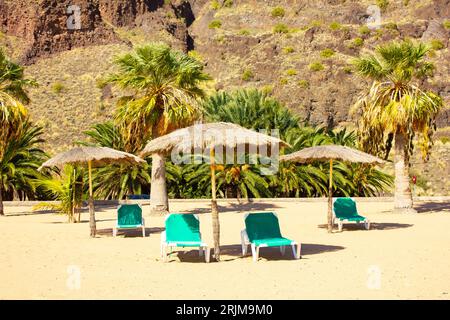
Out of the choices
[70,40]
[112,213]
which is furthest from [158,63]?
[70,40]

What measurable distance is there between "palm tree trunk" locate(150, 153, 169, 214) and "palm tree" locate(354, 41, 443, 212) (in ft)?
22.3

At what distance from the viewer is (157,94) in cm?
2028

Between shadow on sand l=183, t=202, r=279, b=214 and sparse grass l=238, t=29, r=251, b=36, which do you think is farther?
sparse grass l=238, t=29, r=251, b=36

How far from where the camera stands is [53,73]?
2643 inches

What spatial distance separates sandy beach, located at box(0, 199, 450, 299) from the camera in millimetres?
8172

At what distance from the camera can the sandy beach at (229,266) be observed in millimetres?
8172

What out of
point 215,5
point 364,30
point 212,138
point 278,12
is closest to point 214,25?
point 215,5

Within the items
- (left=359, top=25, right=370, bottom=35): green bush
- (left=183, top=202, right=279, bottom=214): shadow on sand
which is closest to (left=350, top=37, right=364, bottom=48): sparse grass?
(left=359, top=25, right=370, bottom=35): green bush

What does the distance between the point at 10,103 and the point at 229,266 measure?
42.5 ft

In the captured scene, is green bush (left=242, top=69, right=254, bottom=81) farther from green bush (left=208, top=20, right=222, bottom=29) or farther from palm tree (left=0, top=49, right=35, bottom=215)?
palm tree (left=0, top=49, right=35, bottom=215)

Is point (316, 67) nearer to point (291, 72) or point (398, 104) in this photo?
point (291, 72)

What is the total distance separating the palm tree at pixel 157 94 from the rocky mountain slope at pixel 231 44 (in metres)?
34.1

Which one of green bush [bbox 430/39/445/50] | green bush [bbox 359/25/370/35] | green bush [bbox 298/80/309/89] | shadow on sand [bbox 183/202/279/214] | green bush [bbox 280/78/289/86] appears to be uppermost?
green bush [bbox 359/25/370/35]
